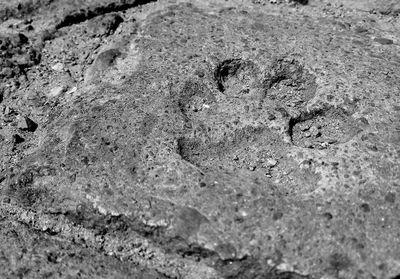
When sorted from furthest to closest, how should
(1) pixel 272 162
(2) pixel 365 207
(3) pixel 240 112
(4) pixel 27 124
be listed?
(4) pixel 27 124, (3) pixel 240 112, (1) pixel 272 162, (2) pixel 365 207

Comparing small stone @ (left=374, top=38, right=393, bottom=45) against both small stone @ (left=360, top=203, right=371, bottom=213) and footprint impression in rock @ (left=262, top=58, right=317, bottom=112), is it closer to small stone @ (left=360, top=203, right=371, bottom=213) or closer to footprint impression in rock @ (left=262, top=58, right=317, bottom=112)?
footprint impression in rock @ (left=262, top=58, right=317, bottom=112)

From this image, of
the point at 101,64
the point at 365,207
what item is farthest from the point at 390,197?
the point at 101,64

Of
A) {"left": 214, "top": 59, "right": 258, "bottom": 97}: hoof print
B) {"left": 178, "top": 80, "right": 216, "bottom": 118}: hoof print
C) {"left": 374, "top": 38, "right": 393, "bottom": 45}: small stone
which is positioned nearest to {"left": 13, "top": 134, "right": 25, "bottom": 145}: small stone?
{"left": 178, "top": 80, "right": 216, "bottom": 118}: hoof print

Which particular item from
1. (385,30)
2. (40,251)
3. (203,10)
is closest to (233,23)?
(203,10)

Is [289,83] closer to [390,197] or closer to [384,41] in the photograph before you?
[384,41]

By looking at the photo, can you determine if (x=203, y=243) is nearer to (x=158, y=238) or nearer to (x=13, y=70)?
(x=158, y=238)

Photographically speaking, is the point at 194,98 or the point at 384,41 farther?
the point at 384,41

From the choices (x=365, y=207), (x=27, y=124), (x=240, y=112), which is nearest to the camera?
(x=365, y=207)
